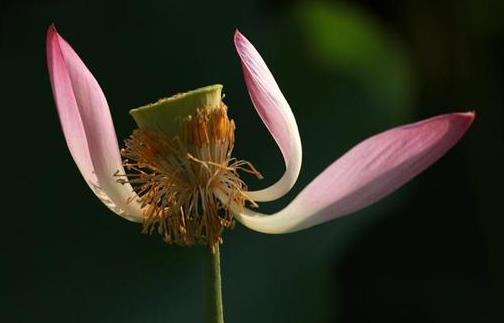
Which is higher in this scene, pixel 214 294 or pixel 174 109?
pixel 174 109

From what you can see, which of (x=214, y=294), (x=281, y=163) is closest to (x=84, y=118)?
(x=214, y=294)

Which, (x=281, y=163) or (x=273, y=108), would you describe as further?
(x=281, y=163)

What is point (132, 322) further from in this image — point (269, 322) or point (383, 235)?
point (383, 235)

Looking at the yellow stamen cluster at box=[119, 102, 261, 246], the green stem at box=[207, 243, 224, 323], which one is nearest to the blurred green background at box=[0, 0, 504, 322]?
the yellow stamen cluster at box=[119, 102, 261, 246]

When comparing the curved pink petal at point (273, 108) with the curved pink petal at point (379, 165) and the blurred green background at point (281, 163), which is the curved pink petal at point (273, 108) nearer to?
the curved pink petal at point (379, 165)

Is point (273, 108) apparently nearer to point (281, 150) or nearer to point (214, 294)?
point (281, 150)

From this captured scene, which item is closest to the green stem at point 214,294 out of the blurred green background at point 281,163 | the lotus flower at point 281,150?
the lotus flower at point 281,150

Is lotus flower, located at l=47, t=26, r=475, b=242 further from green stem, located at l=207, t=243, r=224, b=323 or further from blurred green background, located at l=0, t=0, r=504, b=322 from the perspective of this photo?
blurred green background, located at l=0, t=0, r=504, b=322
